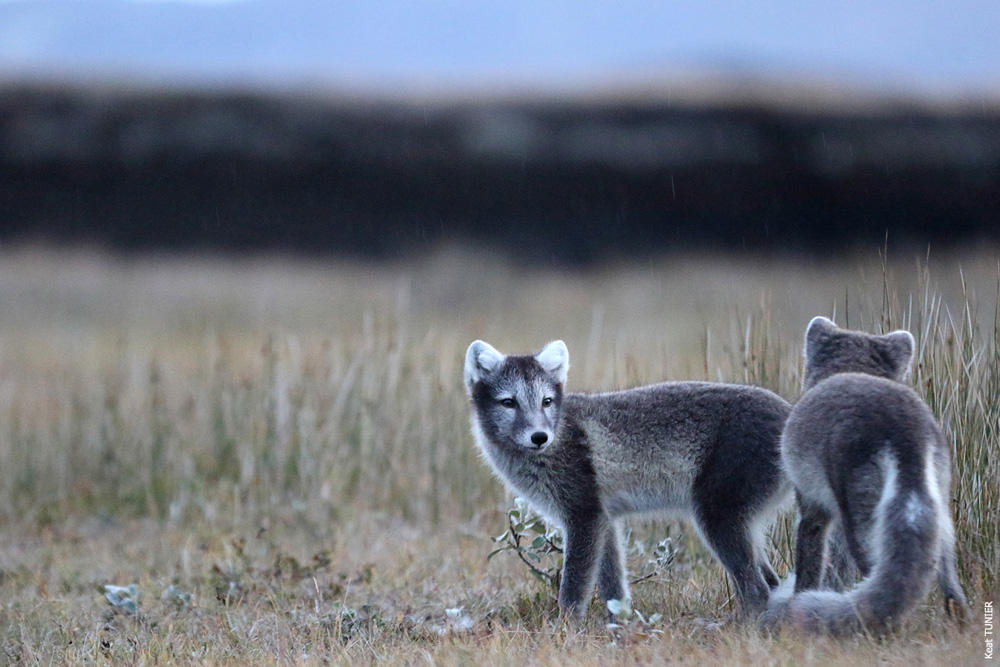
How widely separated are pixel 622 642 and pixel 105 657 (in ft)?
8.02

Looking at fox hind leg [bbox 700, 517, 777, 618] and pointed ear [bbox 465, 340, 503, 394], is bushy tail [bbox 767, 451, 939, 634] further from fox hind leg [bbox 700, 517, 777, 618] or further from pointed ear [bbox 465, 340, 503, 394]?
pointed ear [bbox 465, 340, 503, 394]

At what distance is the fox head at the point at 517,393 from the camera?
17.7ft

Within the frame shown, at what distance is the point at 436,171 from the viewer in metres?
21.4

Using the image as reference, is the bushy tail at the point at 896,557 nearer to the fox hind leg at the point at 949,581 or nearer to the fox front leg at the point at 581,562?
the fox hind leg at the point at 949,581

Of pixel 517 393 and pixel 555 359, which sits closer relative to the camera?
pixel 517 393

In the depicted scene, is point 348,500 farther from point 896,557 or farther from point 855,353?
point 896,557

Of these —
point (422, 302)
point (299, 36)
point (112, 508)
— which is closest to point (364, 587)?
point (112, 508)

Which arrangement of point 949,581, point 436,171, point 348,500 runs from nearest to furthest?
point 949,581
point 348,500
point 436,171

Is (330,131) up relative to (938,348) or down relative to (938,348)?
up

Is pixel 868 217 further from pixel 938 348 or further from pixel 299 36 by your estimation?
pixel 299 36

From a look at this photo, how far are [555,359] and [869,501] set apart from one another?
2.15 metres

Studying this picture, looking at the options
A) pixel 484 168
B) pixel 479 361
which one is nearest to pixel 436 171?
pixel 484 168

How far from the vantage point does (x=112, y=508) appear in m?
8.45

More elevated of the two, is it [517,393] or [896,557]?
[517,393]
